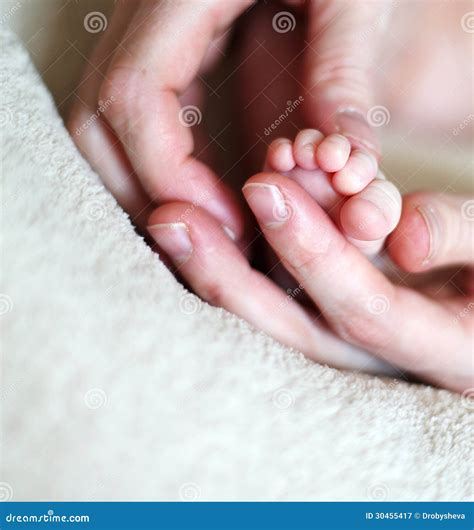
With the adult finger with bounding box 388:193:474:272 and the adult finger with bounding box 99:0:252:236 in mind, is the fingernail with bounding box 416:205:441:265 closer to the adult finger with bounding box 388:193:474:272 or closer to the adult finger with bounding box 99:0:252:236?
the adult finger with bounding box 388:193:474:272

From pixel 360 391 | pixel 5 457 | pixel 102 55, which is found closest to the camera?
pixel 5 457

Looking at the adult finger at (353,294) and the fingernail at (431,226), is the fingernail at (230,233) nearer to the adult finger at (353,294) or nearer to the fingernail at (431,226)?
the adult finger at (353,294)

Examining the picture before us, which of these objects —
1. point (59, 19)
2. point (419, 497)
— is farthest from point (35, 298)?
point (59, 19)

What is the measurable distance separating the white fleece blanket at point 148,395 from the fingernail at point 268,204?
84 mm

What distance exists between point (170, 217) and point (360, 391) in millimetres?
201

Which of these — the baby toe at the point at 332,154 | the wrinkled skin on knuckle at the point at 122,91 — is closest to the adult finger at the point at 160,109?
the wrinkled skin on knuckle at the point at 122,91

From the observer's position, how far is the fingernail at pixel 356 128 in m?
0.53

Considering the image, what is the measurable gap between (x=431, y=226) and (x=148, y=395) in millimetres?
304

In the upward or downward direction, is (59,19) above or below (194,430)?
above

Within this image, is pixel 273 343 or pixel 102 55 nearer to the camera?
pixel 273 343

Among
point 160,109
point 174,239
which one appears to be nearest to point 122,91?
point 160,109

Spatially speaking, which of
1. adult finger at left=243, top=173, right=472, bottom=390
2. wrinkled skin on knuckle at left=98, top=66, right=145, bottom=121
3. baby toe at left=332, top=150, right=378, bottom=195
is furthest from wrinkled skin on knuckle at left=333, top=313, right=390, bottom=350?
wrinkled skin on knuckle at left=98, top=66, right=145, bottom=121

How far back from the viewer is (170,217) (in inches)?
20.5

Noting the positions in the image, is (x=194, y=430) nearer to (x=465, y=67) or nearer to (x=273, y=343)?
(x=273, y=343)
